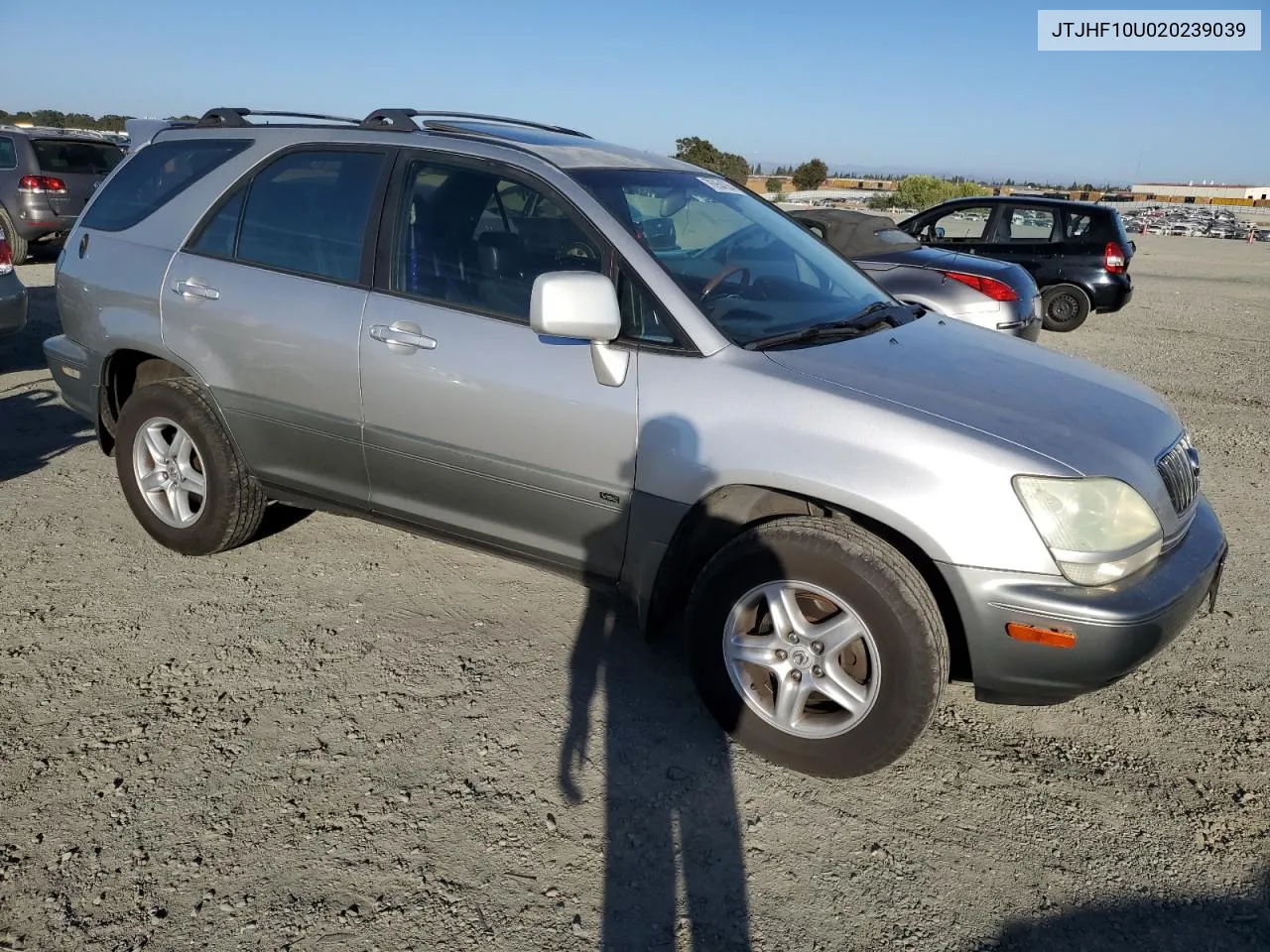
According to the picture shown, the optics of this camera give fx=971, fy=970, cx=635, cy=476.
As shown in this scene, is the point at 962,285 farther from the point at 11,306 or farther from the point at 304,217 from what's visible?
the point at 11,306

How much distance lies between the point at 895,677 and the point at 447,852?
133cm

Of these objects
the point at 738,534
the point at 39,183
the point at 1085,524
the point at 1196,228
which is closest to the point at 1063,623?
the point at 1085,524

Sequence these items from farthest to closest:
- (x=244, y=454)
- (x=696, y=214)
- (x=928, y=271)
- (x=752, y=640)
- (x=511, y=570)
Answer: (x=928, y=271)
(x=511, y=570)
(x=244, y=454)
(x=696, y=214)
(x=752, y=640)

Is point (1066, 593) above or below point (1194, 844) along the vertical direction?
above

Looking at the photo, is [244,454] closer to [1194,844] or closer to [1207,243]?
[1194,844]

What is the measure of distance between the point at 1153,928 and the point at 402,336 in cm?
287

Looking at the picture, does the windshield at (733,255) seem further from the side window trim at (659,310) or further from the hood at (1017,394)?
the hood at (1017,394)

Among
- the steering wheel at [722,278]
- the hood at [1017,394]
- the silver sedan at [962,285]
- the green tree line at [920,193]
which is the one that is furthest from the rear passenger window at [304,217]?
the green tree line at [920,193]

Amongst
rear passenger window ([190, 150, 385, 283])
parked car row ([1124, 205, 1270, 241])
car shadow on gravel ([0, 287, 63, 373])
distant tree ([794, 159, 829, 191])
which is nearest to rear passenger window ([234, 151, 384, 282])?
rear passenger window ([190, 150, 385, 283])

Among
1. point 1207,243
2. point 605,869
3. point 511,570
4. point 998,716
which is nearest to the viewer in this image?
point 605,869

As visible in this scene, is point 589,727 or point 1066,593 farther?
point 589,727

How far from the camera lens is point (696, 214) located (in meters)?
3.78

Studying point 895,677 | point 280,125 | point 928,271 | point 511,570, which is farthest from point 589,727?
point 928,271

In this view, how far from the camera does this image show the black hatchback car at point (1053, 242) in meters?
12.0
